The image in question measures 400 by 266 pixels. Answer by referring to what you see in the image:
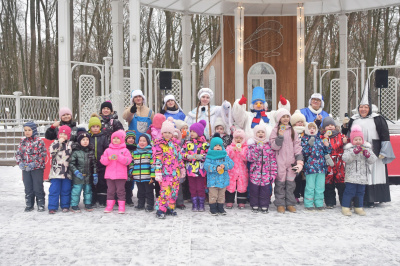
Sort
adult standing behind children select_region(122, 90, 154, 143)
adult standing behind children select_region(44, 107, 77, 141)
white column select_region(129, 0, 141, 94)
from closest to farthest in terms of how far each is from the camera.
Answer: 1. adult standing behind children select_region(44, 107, 77, 141)
2. adult standing behind children select_region(122, 90, 154, 143)
3. white column select_region(129, 0, 141, 94)

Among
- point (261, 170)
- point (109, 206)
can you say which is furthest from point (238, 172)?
point (109, 206)

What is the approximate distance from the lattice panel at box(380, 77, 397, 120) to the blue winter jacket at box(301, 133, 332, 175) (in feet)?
32.7

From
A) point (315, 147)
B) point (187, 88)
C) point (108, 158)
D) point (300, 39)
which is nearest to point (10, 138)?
point (187, 88)

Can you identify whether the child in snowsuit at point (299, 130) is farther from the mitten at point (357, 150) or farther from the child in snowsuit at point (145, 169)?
the child in snowsuit at point (145, 169)

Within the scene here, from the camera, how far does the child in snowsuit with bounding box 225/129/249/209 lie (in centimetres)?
651

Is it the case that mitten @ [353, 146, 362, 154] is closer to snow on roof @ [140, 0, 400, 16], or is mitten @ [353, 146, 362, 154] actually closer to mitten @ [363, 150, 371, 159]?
mitten @ [363, 150, 371, 159]

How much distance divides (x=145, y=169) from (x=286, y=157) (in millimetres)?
2273

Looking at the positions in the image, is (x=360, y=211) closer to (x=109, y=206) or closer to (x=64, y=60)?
(x=109, y=206)

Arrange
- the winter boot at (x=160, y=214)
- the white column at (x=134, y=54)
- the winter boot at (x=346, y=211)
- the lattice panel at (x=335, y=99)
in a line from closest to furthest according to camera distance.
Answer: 1. the winter boot at (x=160, y=214)
2. the winter boot at (x=346, y=211)
3. the white column at (x=134, y=54)
4. the lattice panel at (x=335, y=99)

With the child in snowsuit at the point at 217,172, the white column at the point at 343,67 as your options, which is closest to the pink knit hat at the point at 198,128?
the child in snowsuit at the point at 217,172

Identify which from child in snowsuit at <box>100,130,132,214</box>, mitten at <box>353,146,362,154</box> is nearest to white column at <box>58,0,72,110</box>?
child in snowsuit at <box>100,130,132,214</box>

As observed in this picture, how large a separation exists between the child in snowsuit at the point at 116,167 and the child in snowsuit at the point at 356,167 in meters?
3.47

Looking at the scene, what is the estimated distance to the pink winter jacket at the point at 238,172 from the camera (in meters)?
6.54

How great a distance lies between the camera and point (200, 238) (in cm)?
483
